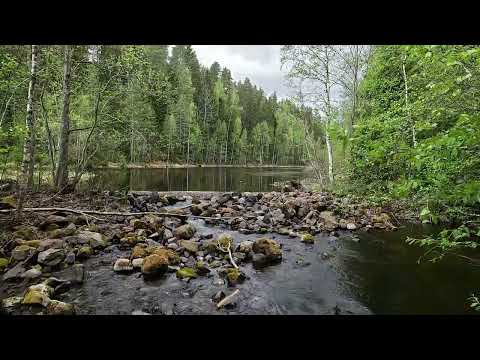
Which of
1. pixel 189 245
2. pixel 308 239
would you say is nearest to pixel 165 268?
pixel 189 245

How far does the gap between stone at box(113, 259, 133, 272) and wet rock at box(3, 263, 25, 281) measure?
177 centimetres

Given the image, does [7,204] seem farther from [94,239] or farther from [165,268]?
[165,268]

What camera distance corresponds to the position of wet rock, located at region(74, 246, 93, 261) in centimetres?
762

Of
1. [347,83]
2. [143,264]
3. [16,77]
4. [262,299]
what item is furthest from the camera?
[347,83]

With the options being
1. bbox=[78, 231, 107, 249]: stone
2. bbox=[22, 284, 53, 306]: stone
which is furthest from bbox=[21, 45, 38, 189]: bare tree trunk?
bbox=[22, 284, 53, 306]: stone

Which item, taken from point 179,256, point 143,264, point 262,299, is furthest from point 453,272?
point 143,264

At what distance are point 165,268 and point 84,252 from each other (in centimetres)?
226

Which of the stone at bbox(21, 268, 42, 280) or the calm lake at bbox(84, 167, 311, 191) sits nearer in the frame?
the stone at bbox(21, 268, 42, 280)

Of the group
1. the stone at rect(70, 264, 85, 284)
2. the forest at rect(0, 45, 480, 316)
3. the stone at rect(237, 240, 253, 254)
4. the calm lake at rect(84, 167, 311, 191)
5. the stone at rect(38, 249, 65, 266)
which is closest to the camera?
the forest at rect(0, 45, 480, 316)

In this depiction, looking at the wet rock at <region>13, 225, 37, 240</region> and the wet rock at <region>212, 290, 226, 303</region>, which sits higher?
the wet rock at <region>13, 225, 37, 240</region>

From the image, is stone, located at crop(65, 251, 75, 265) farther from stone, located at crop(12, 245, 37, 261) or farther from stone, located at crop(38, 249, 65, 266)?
stone, located at crop(12, 245, 37, 261)
